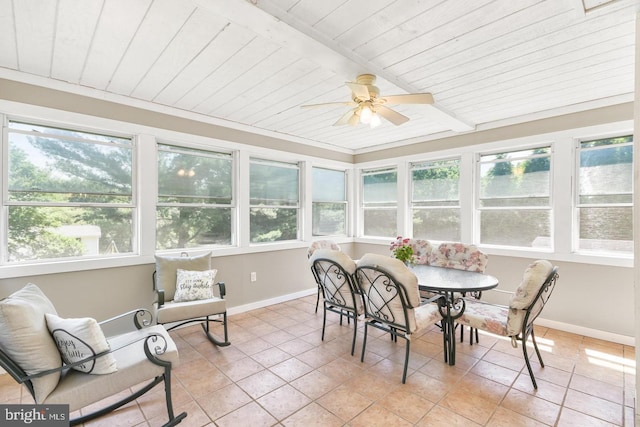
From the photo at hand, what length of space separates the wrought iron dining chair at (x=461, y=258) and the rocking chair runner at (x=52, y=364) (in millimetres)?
2832

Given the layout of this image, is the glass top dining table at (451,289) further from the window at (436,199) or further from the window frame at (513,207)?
the window at (436,199)

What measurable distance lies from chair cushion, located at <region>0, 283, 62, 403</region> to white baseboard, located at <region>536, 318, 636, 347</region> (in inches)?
177

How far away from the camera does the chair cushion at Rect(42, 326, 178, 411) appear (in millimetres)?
1550

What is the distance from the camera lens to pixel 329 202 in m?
5.36

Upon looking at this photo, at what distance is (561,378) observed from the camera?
237 cm

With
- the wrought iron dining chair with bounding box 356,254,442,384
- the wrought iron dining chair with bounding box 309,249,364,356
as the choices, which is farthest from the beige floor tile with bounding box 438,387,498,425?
the wrought iron dining chair with bounding box 309,249,364,356

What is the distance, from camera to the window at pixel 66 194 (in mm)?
2613

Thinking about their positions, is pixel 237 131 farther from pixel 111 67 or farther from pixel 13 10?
pixel 13 10

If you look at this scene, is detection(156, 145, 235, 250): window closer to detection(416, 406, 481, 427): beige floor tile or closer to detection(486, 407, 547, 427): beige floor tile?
detection(416, 406, 481, 427): beige floor tile

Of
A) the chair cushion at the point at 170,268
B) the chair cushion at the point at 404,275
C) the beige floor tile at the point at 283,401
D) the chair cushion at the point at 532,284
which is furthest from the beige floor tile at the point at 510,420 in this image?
the chair cushion at the point at 170,268

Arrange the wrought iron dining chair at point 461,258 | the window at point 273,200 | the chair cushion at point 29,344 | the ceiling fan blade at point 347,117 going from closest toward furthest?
1. the chair cushion at point 29,344
2. the ceiling fan blade at point 347,117
3. the wrought iron dining chair at point 461,258
4. the window at point 273,200

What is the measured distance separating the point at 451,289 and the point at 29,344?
8.91 ft

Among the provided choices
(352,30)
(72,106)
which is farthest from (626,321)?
(72,106)

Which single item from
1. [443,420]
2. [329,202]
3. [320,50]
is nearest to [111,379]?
[443,420]
